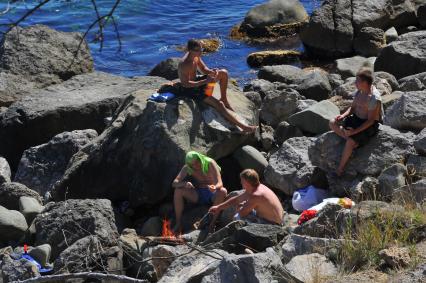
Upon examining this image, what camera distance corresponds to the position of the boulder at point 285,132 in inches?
511

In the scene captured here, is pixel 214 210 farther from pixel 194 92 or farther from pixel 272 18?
pixel 272 18

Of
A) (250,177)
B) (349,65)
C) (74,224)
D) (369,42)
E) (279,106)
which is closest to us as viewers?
(250,177)

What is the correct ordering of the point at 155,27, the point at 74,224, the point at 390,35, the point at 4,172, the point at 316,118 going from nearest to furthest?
the point at 74,224
the point at 316,118
the point at 4,172
the point at 390,35
the point at 155,27

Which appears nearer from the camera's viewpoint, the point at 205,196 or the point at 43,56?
the point at 205,196

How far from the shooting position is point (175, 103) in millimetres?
12227

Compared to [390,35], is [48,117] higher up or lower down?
higher up

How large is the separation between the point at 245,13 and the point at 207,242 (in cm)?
1722

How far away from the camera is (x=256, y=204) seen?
1024cm

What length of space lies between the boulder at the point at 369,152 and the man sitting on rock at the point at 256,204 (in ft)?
3.57

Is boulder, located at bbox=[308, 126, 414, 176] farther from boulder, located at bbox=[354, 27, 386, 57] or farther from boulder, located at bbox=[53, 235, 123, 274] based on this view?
boulder, located at bbox=[354, 27, 386, 57]

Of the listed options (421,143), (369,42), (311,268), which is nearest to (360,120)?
(421,143)

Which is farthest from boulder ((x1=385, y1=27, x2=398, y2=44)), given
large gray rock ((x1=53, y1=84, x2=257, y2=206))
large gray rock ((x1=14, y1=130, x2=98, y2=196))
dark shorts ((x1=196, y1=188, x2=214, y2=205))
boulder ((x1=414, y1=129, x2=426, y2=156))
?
dark shorts ((x1=196, y1=188, x2=214, y2=205))

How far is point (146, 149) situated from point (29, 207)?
5.75 ft

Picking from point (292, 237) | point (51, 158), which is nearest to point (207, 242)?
point (292, 237)
